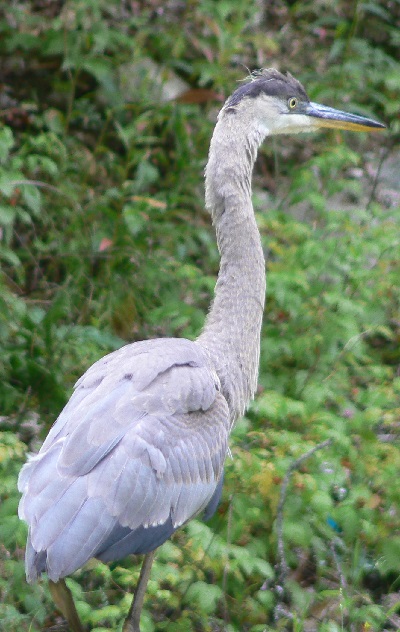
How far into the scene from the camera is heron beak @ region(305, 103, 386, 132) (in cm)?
420

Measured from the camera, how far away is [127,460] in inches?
122

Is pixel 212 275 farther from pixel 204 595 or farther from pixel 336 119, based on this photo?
pixel 204 595

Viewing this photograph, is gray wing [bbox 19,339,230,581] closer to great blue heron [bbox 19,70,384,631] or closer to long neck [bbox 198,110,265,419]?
great blue heron [bbox 19,70,384,631]

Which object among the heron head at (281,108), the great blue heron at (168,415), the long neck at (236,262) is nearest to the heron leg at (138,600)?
the great blue heron at (168,415)

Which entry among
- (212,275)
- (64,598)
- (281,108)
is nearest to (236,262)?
(281,108)

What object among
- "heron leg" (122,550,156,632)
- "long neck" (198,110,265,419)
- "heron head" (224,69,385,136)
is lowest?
"heron leg" (122,550,156,632)

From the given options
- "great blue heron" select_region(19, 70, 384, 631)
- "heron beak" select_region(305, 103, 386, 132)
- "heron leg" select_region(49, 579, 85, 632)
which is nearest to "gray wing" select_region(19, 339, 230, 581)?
"great blue heron" select_region(19, 70, 384, 631)

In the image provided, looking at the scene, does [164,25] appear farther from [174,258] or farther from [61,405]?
[61,405]

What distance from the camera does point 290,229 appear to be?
17.0 ft

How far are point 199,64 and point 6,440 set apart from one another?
146 inches

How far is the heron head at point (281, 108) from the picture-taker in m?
3.96

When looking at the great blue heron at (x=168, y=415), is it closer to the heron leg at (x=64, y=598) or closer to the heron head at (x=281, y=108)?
the heron head at (x=281, y=108)

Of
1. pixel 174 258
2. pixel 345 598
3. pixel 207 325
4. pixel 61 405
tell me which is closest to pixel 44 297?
pixel 174 258

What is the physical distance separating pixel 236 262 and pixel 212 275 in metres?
2.24
